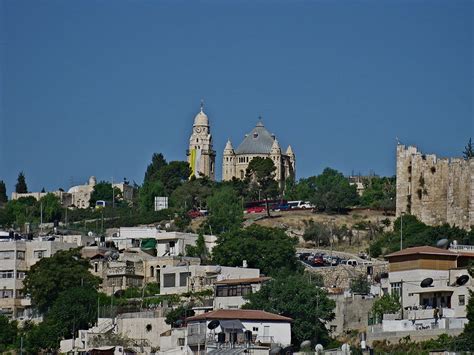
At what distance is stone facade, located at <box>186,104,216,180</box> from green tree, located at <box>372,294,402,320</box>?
269 feet

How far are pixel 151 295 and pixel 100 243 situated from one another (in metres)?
12.9

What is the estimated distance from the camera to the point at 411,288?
69250mm

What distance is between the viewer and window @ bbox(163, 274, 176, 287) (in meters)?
84.9

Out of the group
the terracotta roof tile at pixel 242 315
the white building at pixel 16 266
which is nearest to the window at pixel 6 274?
the white building at pixel 16 266

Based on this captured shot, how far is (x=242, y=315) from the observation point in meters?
66.5

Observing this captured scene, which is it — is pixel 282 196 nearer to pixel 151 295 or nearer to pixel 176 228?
pixel 176 228

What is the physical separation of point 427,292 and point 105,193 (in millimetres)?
74980

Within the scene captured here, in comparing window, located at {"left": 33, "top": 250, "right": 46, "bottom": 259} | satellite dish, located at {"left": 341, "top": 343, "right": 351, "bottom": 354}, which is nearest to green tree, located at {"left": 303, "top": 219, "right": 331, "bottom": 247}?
window, located at {"left": 33, "top": 250, "right": 46, "bottom": 259}

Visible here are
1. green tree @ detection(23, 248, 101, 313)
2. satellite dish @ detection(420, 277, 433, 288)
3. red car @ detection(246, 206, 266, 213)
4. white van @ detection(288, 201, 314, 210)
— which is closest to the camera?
satellite dish @ detection(420, 277, 433, 288)

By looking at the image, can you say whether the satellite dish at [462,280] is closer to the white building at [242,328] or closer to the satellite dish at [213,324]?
the white building at [242,328]

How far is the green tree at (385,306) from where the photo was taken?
6856cm

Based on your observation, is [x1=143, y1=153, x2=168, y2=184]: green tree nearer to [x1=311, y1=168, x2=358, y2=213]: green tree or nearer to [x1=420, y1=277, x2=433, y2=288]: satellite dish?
[x1=311, y1=168, x2=358, y2=213]: green tree

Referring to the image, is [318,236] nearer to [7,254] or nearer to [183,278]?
[183,278]

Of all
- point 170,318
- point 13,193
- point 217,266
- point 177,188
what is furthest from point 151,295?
point 13,193
